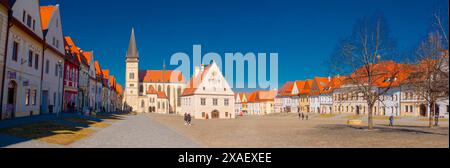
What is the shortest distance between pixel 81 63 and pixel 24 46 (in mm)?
26302

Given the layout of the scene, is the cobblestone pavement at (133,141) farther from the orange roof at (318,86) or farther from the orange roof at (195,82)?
the orange roof at (318,86)

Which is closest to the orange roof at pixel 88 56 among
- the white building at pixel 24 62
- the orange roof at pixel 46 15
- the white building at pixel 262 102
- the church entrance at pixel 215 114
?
the orange roof at pixel 46 15

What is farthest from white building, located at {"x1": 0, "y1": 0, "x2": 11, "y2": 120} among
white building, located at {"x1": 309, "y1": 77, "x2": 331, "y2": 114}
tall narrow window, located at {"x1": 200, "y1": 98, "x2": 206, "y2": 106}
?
white building, located at {"x1": 309, "y1": 77, "x2": 331, "y2": 114}

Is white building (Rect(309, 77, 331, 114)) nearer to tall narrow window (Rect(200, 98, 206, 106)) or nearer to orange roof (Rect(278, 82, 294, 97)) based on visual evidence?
orange roof (Rect(278, 82, 294, 97))

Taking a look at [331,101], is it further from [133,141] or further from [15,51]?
[133,141]

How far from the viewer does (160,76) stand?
152m

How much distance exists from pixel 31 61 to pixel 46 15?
880 cm

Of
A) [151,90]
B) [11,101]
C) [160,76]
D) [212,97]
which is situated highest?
[160,76]

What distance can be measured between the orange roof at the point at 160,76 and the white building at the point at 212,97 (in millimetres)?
74697

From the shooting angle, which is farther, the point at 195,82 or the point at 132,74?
the point at 132,74

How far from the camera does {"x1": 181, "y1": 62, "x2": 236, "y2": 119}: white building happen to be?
71875 millimetres

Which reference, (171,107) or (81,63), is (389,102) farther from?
(171,107)

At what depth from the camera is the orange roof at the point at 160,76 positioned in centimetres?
14812

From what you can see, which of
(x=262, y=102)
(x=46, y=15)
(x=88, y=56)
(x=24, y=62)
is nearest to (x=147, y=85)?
(x=262, y=102)
